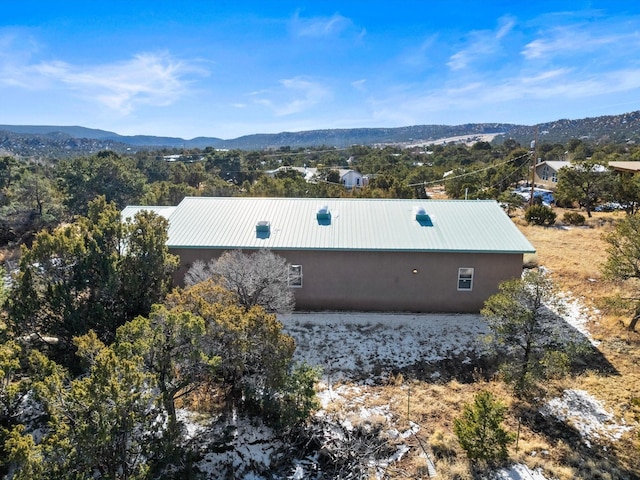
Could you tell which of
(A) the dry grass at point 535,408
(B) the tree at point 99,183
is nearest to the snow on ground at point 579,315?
(A) the dry grass at point 535,408

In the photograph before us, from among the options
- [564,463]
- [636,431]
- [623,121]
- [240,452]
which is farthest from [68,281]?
[623,121]

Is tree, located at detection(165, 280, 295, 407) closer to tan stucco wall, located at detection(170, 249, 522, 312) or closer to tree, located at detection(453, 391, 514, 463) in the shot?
tree, located at detection(453, 391, 514, 463)

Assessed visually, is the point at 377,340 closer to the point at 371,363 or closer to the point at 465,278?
the point at 371,363

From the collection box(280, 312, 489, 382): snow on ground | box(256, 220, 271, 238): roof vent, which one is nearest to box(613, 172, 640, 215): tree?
box(280, 312, 489, 382): snow on ground

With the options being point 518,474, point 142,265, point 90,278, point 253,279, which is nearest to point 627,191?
point 518,474

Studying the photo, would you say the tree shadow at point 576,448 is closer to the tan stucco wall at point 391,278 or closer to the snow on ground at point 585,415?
the snow on ground at point 585,415

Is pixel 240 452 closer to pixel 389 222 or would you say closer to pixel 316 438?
pixel 316 438
